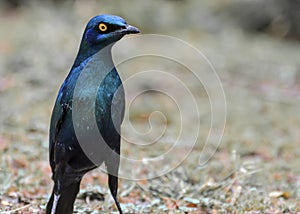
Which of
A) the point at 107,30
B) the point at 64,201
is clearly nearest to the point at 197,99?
the point at 64,201

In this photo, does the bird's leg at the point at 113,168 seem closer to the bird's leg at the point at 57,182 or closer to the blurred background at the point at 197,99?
the bird's leg at the point at 57,182

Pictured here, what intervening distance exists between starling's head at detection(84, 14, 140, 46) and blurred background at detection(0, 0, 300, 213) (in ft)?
3.92

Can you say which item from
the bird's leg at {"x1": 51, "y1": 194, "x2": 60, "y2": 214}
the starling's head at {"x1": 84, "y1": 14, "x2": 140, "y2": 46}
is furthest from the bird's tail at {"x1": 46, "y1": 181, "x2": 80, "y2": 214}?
the starling's head at {"x1": 84, "y1": 14, "x2": 140, "y2": 46}

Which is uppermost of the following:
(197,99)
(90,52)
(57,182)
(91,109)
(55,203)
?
(197,99)

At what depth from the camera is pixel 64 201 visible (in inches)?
145

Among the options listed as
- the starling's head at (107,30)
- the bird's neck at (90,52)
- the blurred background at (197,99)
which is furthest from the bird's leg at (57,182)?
the starling's head at (107,30)

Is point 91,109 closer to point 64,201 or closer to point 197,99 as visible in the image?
point 64,201

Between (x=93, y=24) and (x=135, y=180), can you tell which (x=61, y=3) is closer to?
(x=135, y=180)

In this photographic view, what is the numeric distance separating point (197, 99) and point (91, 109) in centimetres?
453

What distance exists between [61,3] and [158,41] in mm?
2318

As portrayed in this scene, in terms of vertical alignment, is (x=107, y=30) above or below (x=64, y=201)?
above

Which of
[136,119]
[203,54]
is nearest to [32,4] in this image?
[203,54]

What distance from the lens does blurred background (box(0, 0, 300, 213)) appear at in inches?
173

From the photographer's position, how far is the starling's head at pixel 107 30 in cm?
339
